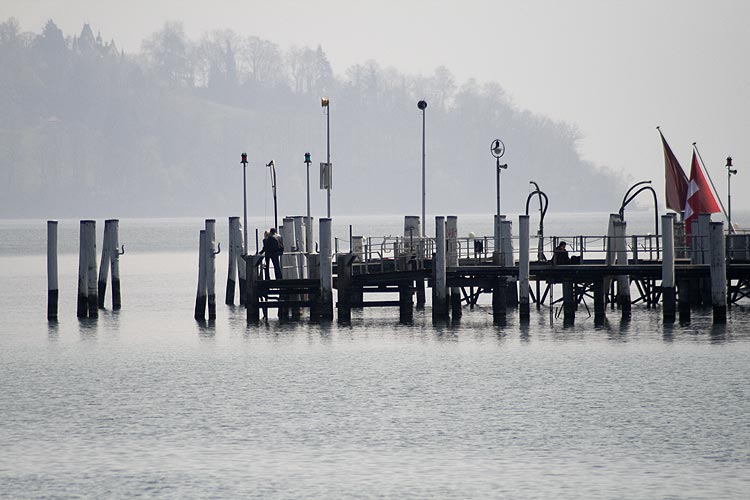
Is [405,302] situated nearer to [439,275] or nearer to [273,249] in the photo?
[273,249]

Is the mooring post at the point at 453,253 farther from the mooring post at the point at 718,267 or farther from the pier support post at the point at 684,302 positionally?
the mooring post at the point at 718,267

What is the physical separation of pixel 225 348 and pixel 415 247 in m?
7.42

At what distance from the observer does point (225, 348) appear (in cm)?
4519

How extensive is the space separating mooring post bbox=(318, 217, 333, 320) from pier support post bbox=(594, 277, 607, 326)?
8.94 meters

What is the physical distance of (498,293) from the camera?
158 ft

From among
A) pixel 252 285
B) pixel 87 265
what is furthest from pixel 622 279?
pixel 87 265

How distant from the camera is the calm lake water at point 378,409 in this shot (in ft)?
84.1

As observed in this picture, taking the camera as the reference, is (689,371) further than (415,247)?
No

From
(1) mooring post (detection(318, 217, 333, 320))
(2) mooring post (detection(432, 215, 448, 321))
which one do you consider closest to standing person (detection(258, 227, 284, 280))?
(1) mooring post (detection(318, 217, 333, 320))

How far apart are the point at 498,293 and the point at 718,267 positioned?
29.1 feet

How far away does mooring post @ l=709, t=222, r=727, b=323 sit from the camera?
40.8 meters

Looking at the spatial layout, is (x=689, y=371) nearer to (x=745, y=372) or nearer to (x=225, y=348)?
(x=745, y=372)

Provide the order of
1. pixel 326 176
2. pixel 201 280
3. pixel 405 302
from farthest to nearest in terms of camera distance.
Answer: pixel 326 176 < pixel 201 280 < pixel 405 302

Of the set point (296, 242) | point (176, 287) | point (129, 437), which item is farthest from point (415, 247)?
point (176, 287)
